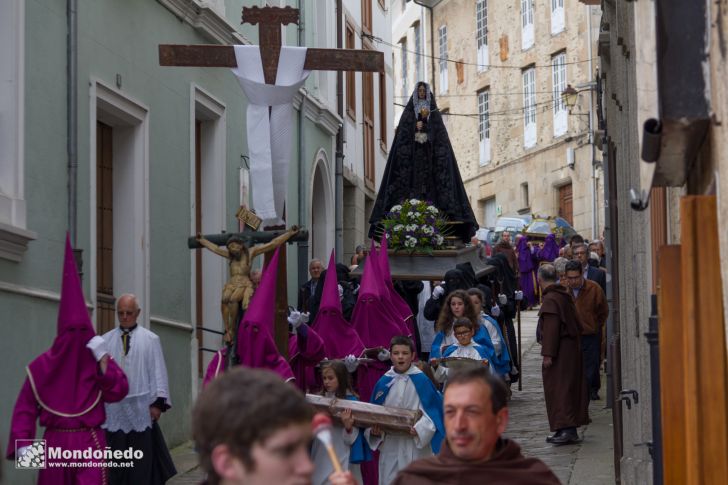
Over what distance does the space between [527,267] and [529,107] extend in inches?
670

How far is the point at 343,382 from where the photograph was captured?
455 inches

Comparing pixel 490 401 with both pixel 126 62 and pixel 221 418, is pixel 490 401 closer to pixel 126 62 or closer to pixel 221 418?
pixel 221 418

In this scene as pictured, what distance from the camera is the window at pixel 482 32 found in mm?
50938

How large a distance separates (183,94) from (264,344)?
650 centimetres

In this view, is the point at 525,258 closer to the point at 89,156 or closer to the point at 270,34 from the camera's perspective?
the point at 89,156

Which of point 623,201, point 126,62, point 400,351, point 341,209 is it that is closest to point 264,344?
point 400,351

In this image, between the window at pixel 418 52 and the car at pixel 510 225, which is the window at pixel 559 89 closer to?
the car at pixel 510 225

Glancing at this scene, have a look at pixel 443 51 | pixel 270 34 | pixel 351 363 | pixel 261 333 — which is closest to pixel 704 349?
pixel 261 333

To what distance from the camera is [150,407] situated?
11.6 metres

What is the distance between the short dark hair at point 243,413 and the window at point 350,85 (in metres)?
23.7

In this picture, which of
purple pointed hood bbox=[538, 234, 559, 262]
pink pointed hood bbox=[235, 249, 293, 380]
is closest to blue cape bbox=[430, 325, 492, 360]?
pink pointed hood bbox=[235, 249, 293, 380]

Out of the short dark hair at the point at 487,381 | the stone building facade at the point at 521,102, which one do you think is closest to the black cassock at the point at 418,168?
the short dark hair at the point at 487,381

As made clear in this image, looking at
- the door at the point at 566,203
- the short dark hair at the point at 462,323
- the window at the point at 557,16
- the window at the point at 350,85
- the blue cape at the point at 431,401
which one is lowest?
the blue cape at the point at 431,401

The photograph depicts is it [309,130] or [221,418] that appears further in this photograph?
[309,130]
